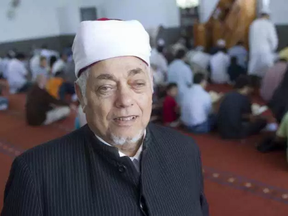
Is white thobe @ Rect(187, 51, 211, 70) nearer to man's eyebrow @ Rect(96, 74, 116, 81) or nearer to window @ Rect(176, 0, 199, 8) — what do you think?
window @ Rect(176, 0, 199, 8)

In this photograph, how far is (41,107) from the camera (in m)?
4.80

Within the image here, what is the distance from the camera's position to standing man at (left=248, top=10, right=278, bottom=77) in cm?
571

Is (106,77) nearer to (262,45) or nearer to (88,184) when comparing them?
(88,184)

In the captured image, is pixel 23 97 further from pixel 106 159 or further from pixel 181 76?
pixel 106 159

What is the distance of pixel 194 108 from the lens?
3996 millimetres

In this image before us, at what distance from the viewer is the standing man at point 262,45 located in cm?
571

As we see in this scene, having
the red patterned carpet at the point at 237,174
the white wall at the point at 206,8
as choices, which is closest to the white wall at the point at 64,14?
the white wall at the point at 206,8

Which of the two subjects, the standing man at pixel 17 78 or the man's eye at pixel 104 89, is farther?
the standing man at pixel 17 78

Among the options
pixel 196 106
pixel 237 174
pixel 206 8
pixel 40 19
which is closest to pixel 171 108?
pixel 196 106

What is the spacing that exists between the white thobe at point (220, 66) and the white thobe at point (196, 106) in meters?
2.26

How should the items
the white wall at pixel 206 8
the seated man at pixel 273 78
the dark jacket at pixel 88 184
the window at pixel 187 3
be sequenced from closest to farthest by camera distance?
the dark jacket at pixel 88 184
the seated man at pixel 273 78
the white wall at pixel 206 8
the window at pixel 187 3

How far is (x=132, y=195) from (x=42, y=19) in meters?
10.9

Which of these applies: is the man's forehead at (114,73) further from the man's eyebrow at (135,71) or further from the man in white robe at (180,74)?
the man in white robe at (180,74)

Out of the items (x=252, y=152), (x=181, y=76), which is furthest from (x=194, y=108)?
(x=181, y=76)
